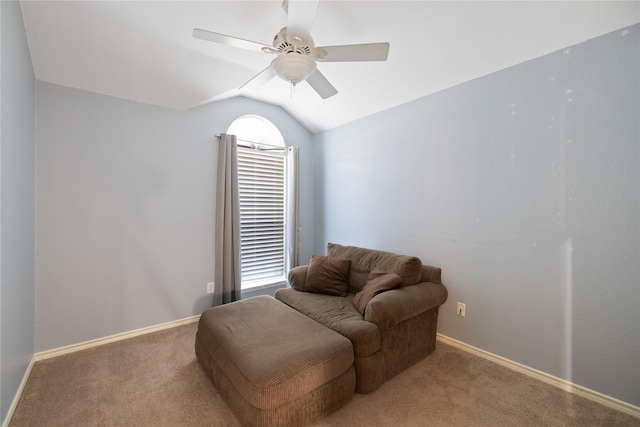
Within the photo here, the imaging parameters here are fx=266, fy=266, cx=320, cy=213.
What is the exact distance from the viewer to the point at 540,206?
2.08m

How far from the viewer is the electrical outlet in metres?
2.51

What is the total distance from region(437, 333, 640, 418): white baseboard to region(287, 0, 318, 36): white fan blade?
287cm

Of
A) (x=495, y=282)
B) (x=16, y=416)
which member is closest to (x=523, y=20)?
(x=495, y=282)

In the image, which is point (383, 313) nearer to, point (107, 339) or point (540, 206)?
point (540, 206)

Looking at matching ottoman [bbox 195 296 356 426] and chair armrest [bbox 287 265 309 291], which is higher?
chair armrest [bbox 287 265 309 291]

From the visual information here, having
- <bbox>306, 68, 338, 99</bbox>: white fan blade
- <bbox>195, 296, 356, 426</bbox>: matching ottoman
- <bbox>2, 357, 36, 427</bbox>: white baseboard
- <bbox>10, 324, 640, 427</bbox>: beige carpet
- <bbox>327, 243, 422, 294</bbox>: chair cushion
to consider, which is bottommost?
<bbox>10, 324, 640, 427</bbox>: beige carpet

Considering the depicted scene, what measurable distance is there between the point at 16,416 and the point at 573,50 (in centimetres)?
449

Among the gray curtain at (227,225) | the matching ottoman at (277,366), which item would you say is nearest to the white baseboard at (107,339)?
the gray curtain at (227,225)

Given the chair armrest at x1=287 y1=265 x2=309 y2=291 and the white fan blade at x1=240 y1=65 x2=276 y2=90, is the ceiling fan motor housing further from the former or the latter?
the chair armrest at x1=287 y1=265 x2=309 y2=291

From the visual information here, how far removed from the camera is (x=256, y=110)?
3.56 meters

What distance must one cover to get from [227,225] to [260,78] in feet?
5.93

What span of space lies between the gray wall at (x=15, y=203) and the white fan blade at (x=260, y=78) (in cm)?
131

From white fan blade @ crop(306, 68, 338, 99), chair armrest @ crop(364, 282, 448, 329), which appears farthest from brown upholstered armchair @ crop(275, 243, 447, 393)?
white fan blade @ crop(306, 68, 338, 99)

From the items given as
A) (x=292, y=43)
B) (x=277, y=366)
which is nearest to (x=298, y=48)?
(x=292, y=43)
